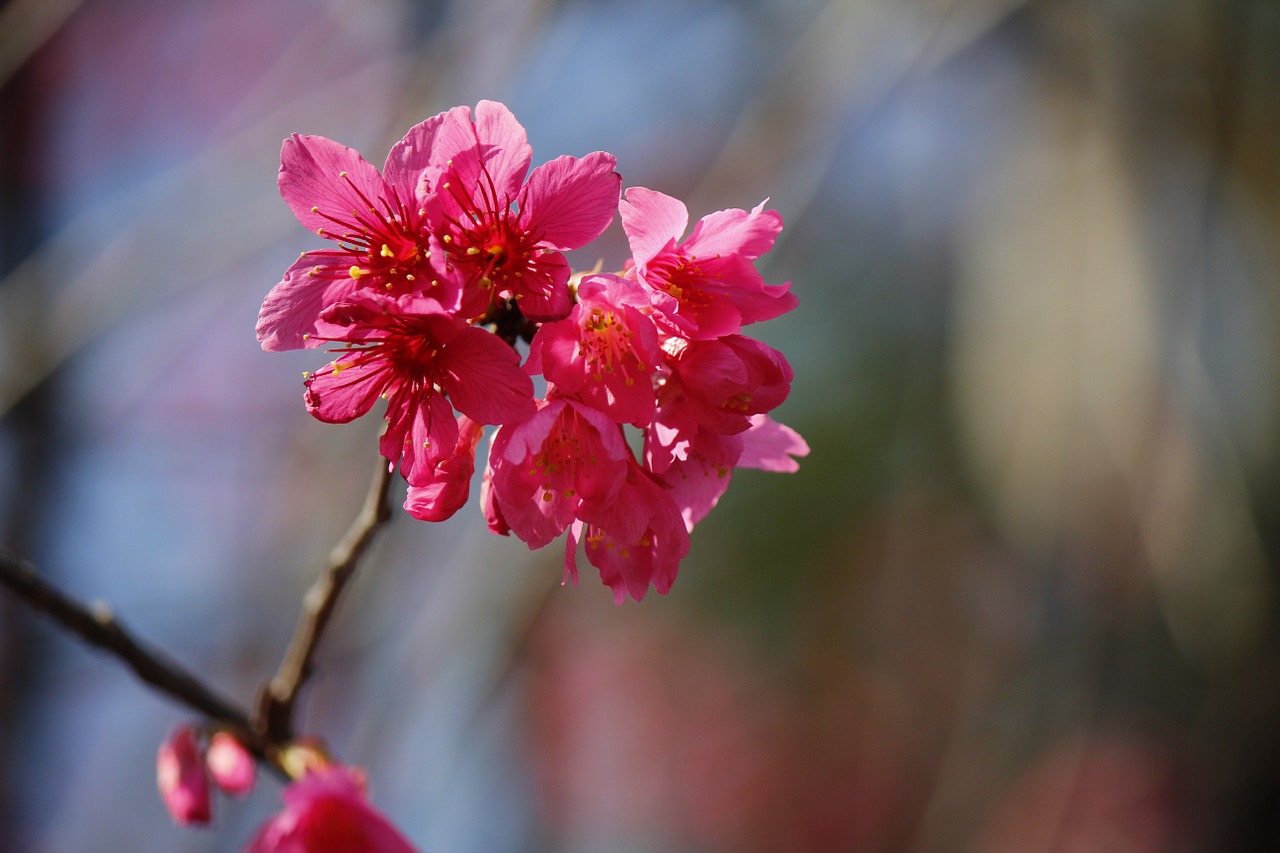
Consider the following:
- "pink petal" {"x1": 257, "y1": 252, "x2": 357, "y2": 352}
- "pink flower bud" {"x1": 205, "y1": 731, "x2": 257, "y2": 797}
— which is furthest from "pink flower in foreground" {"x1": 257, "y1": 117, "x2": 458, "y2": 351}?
"pink flower bud" {"x1": 205, "y1": 731, "x2": 257, "y2": 797}

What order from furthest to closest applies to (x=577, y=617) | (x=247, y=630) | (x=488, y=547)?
(x=577, y=617) → (x=247, y=630) → (x=488, y=547)

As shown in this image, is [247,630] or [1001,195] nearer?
[247,630]

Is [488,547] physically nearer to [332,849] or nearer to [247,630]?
[247,630]

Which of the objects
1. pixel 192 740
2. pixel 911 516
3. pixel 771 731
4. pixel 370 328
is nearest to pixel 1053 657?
pixel 911 516

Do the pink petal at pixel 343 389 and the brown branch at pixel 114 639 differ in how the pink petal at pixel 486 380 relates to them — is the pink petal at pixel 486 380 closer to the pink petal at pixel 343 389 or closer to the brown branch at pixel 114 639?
the pink petal at pixel 343 389

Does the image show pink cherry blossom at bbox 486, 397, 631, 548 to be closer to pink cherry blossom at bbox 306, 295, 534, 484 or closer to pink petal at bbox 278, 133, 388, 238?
pink cherry blossom at bbox 306, 295, 534, 484

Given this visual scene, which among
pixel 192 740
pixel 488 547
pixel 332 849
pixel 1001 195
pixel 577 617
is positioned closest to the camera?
pixel 332 849

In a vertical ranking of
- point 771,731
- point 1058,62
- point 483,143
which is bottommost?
point 771,731
